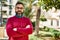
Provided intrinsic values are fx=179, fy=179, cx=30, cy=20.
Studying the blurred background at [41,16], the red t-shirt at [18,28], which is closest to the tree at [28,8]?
the blurred background at [41,16]

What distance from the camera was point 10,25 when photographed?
6.14ft

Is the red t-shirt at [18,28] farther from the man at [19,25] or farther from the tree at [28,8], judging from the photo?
the tree at [28,8]

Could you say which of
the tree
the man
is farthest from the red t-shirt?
the tree

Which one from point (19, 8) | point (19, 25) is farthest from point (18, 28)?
point (19, 8)

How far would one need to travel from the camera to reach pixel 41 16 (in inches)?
84.7

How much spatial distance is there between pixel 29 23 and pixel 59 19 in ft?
1.43

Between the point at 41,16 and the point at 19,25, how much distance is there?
38cm

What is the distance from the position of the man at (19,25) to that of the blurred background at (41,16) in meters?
0.14

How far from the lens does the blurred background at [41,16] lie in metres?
2.08

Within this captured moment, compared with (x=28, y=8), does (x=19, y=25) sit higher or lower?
lower

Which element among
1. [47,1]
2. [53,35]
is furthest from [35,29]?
[47,1]

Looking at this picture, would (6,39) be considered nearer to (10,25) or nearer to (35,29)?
(10,25)

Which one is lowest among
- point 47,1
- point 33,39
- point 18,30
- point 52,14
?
point 33,39

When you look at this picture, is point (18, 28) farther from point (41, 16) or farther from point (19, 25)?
point (41, 16)
